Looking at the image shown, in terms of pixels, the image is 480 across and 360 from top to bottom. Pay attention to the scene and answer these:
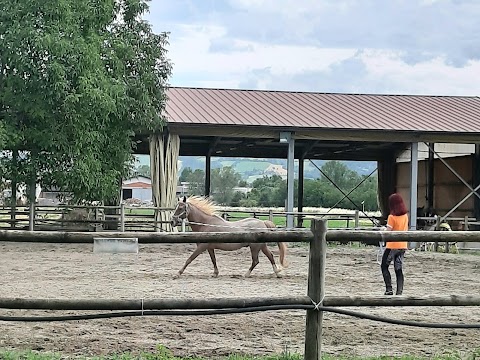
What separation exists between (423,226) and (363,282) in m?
12.1

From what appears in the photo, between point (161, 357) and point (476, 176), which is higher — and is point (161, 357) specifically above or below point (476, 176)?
below

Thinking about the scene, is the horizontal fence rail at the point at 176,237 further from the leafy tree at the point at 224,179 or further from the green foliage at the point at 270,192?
the leafy tree at the point at 224,179

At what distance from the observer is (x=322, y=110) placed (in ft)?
73.1

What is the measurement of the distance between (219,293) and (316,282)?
4786 millimetres

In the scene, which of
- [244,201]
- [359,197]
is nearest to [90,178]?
[359,197]

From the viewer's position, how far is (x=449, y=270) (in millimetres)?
13438

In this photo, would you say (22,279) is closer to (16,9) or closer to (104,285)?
(104,285)

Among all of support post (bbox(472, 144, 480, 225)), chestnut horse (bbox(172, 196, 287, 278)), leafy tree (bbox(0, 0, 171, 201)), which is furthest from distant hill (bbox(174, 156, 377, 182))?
chestnut horse (bbox(172, 196, 287, 278))

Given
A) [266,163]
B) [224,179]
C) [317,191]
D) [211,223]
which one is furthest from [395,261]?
[266,163]

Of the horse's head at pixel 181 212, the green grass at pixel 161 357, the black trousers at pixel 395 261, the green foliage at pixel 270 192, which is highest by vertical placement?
the green foliage at pixel 270 192

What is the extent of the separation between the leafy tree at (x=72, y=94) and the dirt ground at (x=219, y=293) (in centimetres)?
211

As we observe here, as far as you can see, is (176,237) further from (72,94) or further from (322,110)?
(322,110)

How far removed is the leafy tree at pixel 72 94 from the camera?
626 inches

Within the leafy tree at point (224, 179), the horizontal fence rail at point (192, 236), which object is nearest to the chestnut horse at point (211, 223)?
the horizontal fence rail at point (192, 236)
